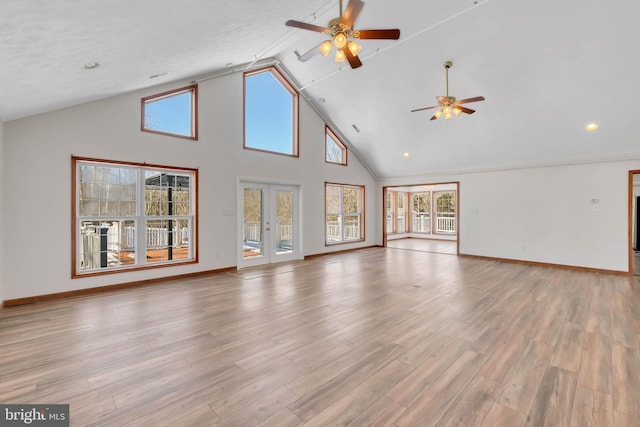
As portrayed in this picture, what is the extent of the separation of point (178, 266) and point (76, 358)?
2974mm

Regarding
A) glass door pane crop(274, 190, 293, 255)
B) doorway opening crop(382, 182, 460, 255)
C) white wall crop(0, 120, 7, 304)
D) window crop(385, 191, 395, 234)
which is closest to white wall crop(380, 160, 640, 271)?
doorway opening crop(382, 182, 460, 255)

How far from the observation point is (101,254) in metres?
4.79

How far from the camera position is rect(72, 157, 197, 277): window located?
4594 mm

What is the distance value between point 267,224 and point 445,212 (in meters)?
8.97

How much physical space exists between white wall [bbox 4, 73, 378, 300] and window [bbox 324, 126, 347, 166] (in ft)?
3.28

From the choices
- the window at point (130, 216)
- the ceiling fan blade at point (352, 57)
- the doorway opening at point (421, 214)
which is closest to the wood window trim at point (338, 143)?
the window at point (130, 216)

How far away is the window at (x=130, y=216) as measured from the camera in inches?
181

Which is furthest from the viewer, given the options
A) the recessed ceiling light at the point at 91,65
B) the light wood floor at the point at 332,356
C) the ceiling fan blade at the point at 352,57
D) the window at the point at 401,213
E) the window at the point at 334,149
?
the window at the point at 401,213

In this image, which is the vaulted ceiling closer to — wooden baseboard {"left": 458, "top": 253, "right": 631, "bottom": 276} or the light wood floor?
wooden baseboard {"left": 458, "top": 253, "right": 631, "bottom": 276}

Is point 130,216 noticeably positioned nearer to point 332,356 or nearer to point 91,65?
point 91,65

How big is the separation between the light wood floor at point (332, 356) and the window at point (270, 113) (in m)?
3.68

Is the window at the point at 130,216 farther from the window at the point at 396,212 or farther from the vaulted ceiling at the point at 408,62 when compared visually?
the window at the point at 396,212

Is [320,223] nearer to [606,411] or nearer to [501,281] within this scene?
[501,281]

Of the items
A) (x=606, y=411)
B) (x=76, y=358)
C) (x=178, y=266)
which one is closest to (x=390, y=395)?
(x=606, y=411)
